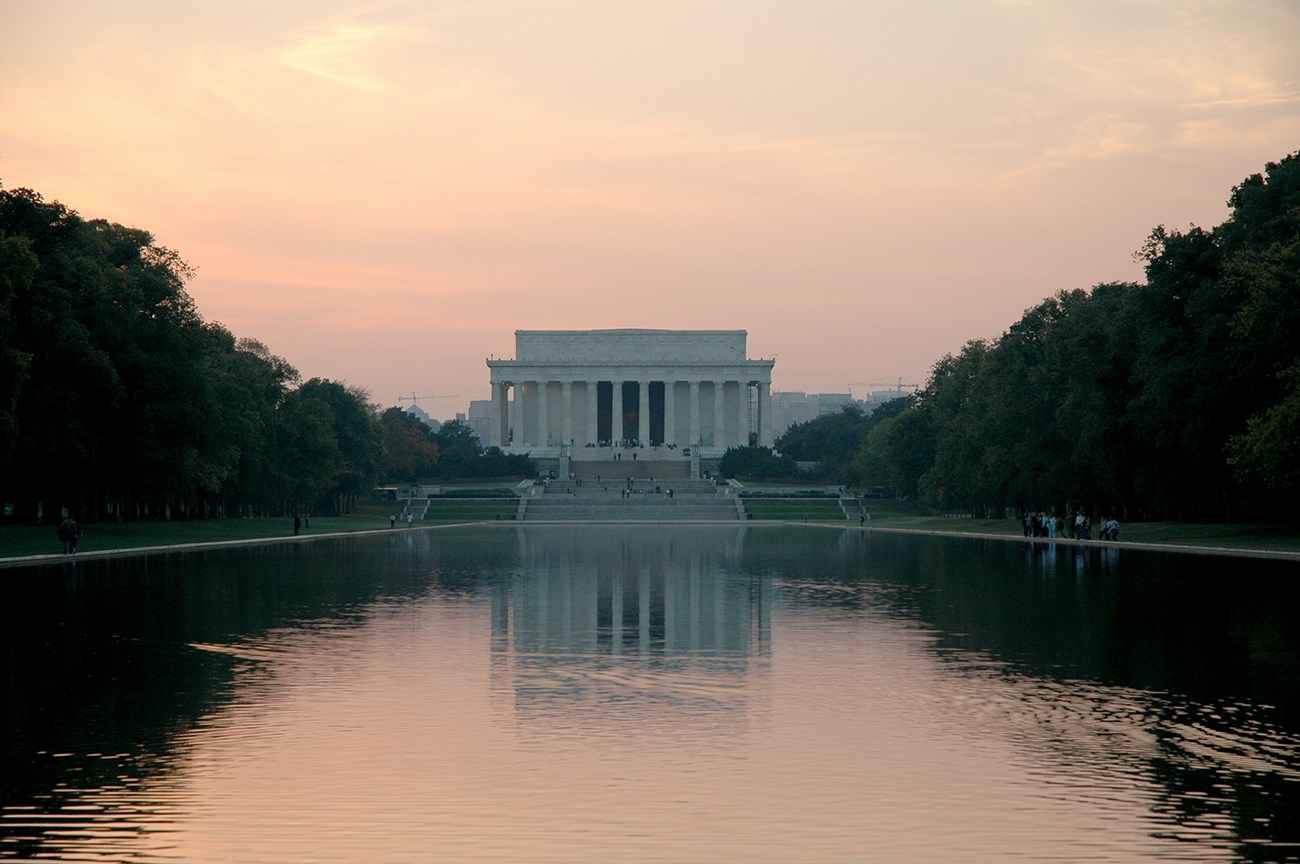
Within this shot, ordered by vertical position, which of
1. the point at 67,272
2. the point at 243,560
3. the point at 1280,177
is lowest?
the point at 243,560

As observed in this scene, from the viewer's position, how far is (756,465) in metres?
124

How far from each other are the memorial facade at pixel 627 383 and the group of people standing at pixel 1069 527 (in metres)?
78.6

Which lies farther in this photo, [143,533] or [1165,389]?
[143,533]

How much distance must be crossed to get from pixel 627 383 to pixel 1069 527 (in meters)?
89.8

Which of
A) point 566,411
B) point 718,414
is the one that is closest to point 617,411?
point 566,411

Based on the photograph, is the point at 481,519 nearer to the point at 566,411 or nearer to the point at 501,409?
the point at 566,411

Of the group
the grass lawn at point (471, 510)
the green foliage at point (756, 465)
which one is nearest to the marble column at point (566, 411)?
the green foliage at point (756, 465)

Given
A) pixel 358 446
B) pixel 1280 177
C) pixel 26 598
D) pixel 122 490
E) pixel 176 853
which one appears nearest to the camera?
pixel 176 853

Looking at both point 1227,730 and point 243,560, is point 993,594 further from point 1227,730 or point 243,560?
point 243,560

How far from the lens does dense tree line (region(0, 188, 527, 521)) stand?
161ft

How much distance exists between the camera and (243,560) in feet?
144

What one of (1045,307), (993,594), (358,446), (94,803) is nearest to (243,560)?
(993,594)

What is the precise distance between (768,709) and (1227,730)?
397cm

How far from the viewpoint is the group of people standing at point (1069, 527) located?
55625 mm
